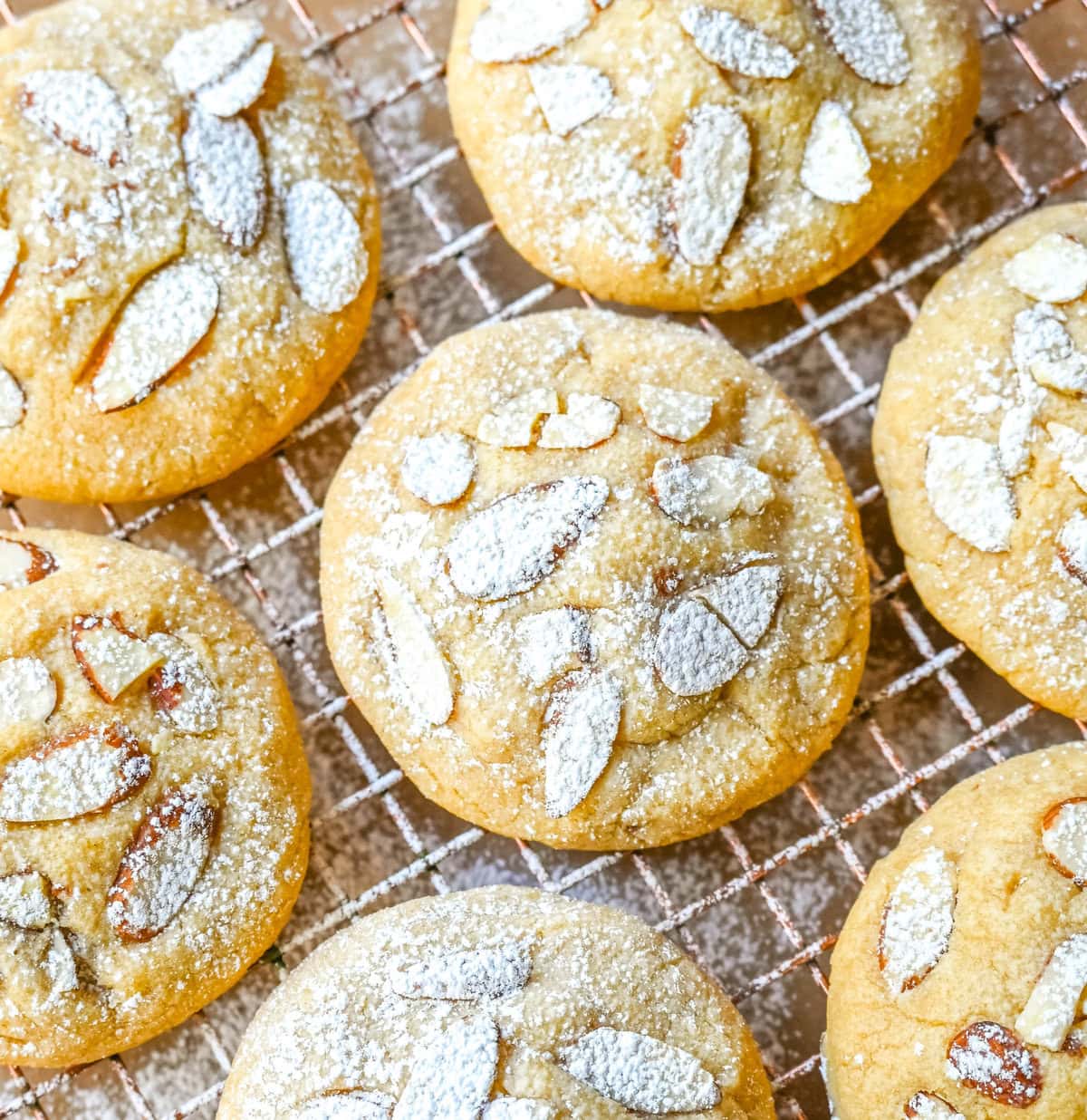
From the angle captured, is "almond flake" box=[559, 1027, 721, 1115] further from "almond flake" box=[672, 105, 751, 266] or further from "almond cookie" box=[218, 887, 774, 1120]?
"almond flake" box=[672, 105, 751, 266]

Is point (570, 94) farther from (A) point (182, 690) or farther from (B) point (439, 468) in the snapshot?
(A) point (182, 690)

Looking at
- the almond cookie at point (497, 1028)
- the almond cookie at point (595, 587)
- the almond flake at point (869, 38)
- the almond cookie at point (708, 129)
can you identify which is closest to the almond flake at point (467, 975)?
the almond cookie at point (497, 1028)

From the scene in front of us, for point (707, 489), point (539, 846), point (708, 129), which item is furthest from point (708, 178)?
point (539, 846)

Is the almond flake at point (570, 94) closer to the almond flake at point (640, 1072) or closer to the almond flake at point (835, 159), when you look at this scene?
the almond flake at point (835, 159)

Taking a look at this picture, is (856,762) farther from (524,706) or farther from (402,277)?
(402,277)

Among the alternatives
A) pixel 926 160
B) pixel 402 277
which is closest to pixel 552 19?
pixel 402 277

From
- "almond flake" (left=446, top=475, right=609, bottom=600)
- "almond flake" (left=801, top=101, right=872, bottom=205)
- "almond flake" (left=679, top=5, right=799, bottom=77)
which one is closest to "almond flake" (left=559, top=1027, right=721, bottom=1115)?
"almond flake" (left=446, top=475, right=609, bottom=600)
